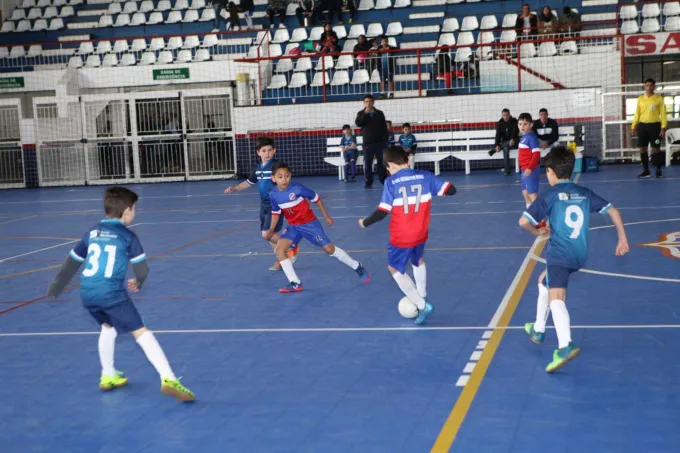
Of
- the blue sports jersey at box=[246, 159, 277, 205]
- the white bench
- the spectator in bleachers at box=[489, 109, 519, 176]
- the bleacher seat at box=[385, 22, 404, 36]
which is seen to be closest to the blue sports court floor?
A: the blue sports jersey at box=[246, 159, 277, 205]

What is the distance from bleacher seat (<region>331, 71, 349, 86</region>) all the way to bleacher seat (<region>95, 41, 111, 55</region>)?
787 centimetres

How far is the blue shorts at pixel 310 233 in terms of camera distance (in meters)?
9.71

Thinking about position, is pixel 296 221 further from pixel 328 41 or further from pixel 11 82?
pixel 11 82

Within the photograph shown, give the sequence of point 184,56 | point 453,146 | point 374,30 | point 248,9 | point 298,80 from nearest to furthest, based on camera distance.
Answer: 1. point 453,146
2. point 298,80
3. point 184,56
4. point 374,30
5. point 248,9

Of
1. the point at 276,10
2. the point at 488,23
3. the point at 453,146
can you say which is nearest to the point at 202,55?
the point at 276,10

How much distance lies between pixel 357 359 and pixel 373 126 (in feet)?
48.5

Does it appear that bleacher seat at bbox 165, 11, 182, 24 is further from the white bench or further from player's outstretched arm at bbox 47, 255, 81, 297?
player's outstretched arm at bbox 47, 255, 81, 297

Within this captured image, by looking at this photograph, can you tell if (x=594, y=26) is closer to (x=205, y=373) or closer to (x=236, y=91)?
(x=236, y=91)

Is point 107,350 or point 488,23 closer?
point 107,350

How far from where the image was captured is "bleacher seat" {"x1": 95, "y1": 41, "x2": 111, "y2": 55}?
30094 mm

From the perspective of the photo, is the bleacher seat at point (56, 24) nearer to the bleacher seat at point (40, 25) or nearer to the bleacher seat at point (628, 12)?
the bleacher seat at point (40, 25)

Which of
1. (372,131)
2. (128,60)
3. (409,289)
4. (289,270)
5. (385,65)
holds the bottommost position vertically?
(289,270)

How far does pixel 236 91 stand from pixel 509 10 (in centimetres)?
921

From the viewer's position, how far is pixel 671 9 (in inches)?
1044
